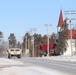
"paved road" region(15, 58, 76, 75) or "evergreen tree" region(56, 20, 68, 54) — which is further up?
"evergreen tree" region(56, 20, 68, 54)

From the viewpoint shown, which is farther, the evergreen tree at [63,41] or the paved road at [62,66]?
the evergreen tree at [63,41]

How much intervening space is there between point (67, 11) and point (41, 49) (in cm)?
4256

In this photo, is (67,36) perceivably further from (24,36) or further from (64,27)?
(24,36)

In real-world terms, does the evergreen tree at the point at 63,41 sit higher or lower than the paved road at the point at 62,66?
higher

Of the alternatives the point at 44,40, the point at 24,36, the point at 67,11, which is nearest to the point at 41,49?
the point at 44,40

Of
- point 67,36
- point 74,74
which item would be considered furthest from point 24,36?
point 74,74

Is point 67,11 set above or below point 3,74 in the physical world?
above

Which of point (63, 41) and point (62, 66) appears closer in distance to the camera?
point (62, 66)

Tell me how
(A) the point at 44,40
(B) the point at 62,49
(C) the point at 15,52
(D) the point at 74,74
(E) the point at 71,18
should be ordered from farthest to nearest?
(A) the point at 44,40, (B) the point at 62,49, (E) the point at 71,18, (C) the point at 15,52, (D) the point at 74,74

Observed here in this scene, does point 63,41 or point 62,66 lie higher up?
point 63,41

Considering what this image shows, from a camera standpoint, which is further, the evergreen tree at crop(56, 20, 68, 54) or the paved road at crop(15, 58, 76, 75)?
the evergreen tree at crop(56, 20, 68, 54)

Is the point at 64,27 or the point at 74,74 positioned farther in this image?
the point at 64,27

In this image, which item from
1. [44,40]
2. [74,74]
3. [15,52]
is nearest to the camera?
[74,74]

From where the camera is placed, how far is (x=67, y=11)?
93625mm
